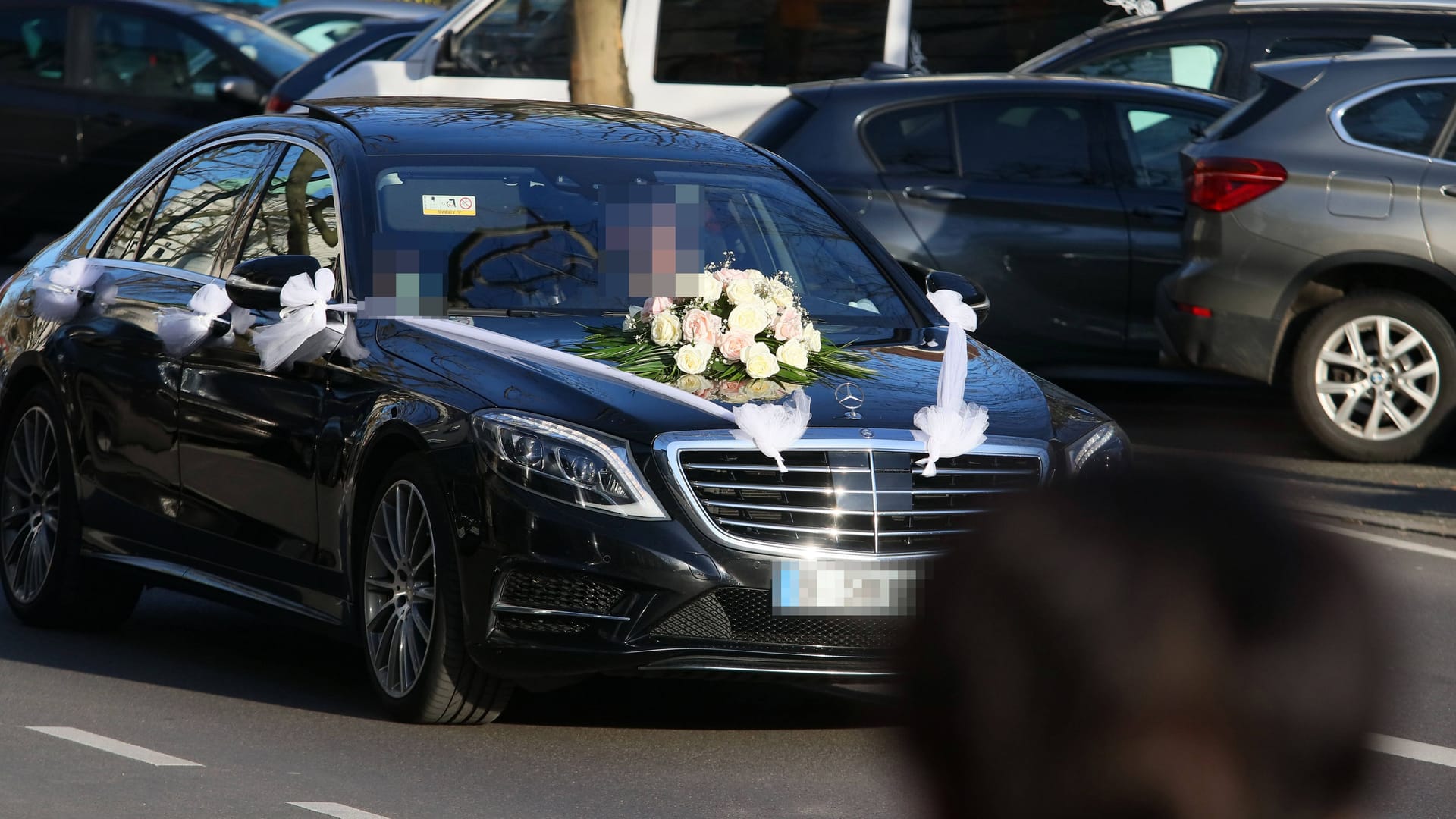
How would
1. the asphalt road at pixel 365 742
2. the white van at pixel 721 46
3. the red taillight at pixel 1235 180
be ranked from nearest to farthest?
the asphalt road at pixel 365 742 → the red taillight at pixel 1235 180 → the white van at pixel 721 46

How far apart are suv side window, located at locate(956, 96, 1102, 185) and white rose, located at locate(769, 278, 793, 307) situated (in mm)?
5348

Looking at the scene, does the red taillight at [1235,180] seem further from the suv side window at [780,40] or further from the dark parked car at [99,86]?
the dark parked car at [99,86]

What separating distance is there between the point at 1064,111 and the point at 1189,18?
2.08 metres

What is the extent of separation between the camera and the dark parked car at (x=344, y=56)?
15500 millimetres

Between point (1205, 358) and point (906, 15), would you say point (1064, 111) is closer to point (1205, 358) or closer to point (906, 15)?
point (1205, 358)

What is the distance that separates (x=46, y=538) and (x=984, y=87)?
5903 millimetres

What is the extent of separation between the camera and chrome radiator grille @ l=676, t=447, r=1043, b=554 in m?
5.16

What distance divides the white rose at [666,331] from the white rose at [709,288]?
18 cm

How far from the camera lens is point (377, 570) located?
5645 millimetres

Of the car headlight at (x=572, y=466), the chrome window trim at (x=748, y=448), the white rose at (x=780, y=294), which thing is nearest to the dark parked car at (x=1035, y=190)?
the white rose at (x=780, y=294)

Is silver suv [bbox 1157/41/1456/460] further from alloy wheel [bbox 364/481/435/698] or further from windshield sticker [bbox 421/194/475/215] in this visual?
alloy wheel [bbox 364/481/435/698]

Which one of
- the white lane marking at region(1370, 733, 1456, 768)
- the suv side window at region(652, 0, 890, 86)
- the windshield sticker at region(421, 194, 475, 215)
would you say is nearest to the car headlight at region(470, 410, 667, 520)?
the windshield sticker at region(421, 194, 475, 215)

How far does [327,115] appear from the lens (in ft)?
22.6

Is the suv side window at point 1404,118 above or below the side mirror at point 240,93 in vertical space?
above
